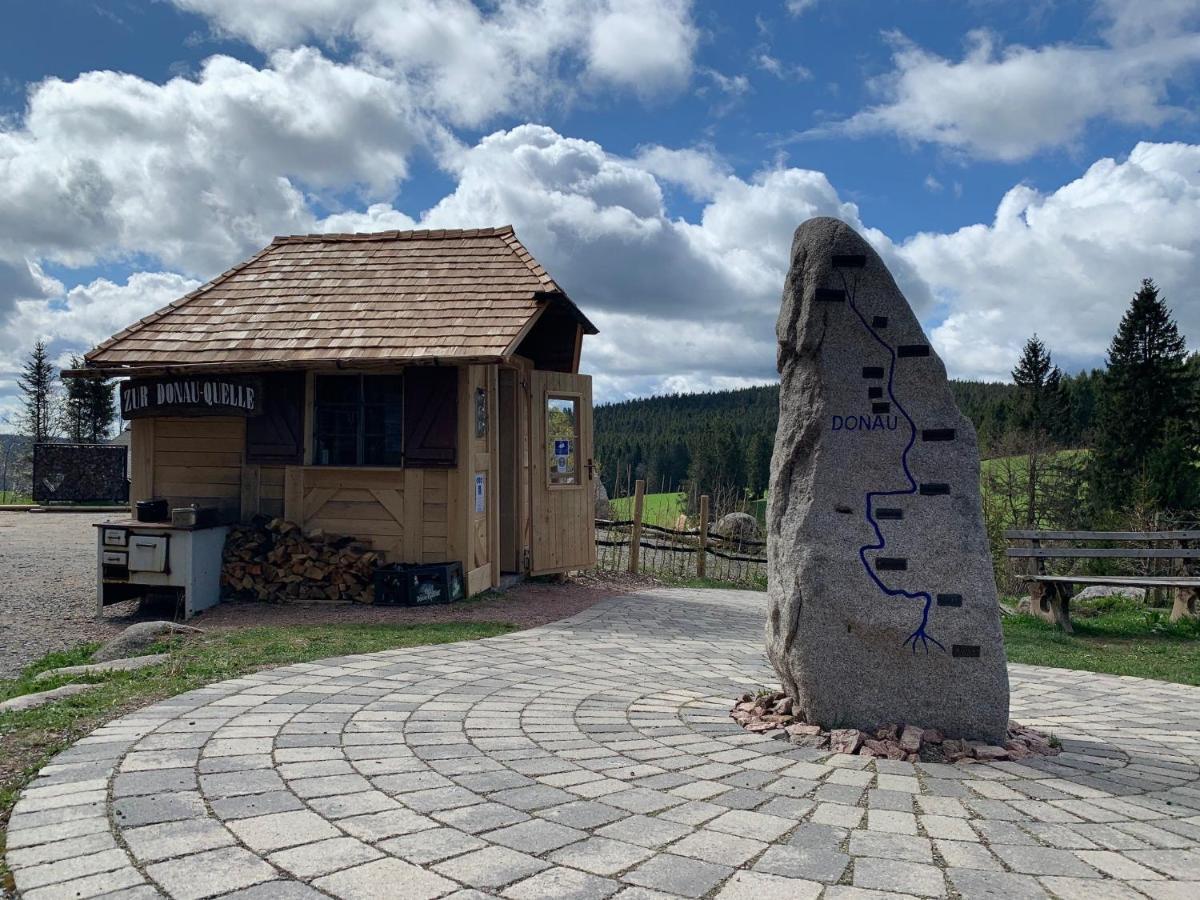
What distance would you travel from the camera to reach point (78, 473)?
24156 millimetres

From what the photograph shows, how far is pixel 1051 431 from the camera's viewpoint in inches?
1594

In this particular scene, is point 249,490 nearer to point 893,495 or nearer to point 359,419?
point 359,419

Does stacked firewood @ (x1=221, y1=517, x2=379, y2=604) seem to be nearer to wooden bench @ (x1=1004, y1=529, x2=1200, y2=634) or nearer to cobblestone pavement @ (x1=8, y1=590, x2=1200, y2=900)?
cobblestone pavement @ (x1=8, y1=590, x2=1200, y2=900)

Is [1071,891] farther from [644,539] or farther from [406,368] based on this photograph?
[644,539]

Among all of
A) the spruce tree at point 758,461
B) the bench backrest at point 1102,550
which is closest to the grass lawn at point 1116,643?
the bench backrest at point 1102,550

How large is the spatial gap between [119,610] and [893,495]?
859 cm

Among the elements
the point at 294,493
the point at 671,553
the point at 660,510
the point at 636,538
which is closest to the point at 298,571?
the point at 294,493

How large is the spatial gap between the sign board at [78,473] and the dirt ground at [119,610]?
1239cm

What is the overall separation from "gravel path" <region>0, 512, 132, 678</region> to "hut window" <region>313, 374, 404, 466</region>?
9.37ft

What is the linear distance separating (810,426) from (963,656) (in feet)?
4.37

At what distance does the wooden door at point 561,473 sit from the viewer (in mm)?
11750

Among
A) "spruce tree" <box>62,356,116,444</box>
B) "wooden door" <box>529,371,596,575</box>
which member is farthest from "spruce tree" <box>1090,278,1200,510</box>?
"spruce tree" <box>62,356,116,444</box>

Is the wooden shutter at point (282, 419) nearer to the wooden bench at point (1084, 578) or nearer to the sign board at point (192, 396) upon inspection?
the sign board at point (192, 396)

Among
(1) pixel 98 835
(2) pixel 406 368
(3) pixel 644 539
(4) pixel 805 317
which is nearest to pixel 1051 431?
(3) pixel 644 539
